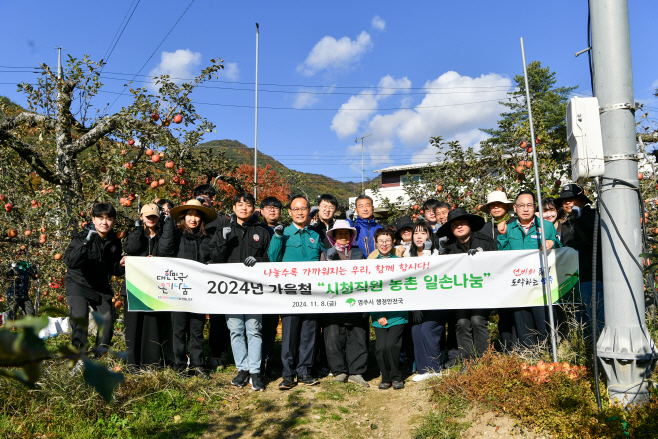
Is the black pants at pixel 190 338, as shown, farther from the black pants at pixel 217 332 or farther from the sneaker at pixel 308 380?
the sneaker at pixel 308 380

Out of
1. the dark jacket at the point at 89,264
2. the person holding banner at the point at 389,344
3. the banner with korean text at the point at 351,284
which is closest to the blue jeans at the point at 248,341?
the banner with korean text at the point at 351,284

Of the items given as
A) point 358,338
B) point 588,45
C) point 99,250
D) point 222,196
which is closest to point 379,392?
point 358,338

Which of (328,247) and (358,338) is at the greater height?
(328,247)

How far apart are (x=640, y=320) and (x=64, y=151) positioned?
7230mm

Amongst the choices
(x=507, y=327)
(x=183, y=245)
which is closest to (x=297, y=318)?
(x=183, y=245)

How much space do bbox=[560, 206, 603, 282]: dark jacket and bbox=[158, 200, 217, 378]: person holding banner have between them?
4178 millimetres

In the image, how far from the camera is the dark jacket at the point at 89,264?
202 inches

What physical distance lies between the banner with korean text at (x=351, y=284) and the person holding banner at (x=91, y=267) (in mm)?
281

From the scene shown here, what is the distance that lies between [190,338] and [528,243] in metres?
4.06

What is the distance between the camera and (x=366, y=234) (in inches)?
252

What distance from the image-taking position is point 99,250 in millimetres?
5238

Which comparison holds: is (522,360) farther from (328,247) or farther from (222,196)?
(222,196)

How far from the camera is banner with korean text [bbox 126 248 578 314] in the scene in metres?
5.30

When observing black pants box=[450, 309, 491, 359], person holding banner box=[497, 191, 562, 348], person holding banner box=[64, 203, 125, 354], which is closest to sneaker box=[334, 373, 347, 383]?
black pants box=[450, 309, 491, 359]
